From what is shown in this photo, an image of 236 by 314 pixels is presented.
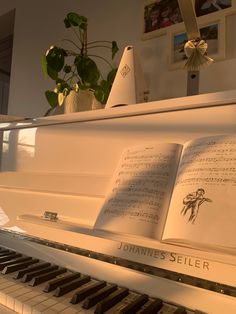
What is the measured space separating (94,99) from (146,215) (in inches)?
28.3

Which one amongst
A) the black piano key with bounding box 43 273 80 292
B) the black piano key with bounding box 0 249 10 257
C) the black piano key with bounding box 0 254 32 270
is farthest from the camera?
the black piano key with bounding box 0 249 10 257

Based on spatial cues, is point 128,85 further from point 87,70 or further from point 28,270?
point 28,270

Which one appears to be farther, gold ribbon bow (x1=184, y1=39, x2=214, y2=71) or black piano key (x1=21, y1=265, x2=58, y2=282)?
gold ribbon bow (x1=184, y1=39, x2=214, y2=71)

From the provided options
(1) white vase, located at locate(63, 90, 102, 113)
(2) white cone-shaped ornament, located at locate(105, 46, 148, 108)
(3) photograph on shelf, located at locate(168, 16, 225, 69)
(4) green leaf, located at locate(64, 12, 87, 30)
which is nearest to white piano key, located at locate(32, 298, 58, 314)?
(2) white cone-shaped ornament, located at locate(105, 46, 148, 108)

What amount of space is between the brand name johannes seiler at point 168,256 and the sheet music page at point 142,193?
0.07m

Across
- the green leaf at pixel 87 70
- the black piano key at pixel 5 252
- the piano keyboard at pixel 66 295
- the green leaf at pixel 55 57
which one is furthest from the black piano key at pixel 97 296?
the green leaf at pixel 55 57

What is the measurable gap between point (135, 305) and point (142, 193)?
0.63 feet

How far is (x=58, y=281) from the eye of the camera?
0.58m

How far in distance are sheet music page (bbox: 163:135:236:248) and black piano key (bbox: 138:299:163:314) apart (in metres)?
0.12

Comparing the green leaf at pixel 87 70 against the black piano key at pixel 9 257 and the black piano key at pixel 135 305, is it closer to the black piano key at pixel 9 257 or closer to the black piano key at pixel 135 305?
the black piano key at pixel 9 257

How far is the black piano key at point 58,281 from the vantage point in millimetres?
549

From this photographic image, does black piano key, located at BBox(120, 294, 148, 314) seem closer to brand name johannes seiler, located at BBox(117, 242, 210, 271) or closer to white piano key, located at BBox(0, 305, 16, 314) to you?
brand name johannes seiler, located at BBox(117, 242, 210, 271)

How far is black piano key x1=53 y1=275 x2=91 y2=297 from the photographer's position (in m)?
0.53

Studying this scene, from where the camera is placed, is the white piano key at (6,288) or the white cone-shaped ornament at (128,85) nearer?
the white piano key at (6,288)
